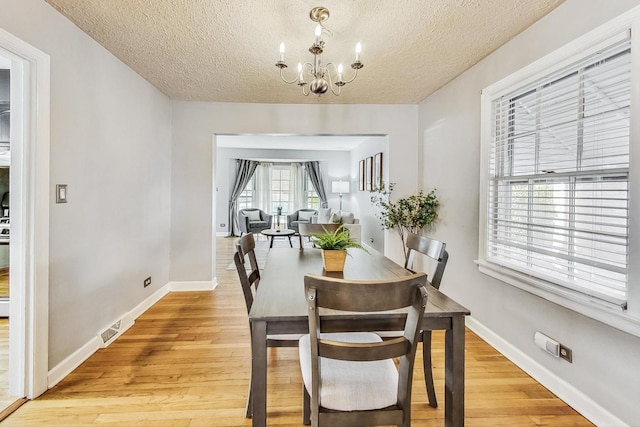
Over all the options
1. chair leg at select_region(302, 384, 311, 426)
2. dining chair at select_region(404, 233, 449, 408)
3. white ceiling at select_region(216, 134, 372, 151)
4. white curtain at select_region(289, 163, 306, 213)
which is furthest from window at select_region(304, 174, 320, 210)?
chair leg at select_region(302, 384, 311, 426)

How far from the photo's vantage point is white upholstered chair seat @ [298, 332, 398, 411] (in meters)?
1.11

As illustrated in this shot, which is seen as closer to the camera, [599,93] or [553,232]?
[599,93]

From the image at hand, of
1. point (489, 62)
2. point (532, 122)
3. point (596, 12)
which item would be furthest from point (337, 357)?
point (489, 62)

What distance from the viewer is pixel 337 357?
3.49 ft

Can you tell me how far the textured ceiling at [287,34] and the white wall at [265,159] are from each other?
5.60 metres

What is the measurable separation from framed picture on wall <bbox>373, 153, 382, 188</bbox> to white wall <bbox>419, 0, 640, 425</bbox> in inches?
72.4

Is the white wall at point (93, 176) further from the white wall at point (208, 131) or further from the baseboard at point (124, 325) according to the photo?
the white wall at point (208, 131)

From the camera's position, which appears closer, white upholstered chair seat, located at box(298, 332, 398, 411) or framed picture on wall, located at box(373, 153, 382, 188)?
white upholstered chair seat, located at box(298, 332, 398, 411)

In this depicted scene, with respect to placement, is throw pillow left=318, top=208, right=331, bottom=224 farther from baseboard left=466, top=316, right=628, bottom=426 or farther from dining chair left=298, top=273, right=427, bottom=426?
dining chair left=298, top=273, right=427, bottom=426

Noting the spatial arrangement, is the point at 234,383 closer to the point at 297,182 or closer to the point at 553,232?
the point at 553,232

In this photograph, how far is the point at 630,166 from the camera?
1446 millimetres

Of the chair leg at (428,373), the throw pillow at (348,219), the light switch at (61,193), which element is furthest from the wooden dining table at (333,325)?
the throw pillow at (348,219)

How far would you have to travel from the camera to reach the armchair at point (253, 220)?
310 inches

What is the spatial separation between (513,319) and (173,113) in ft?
13.2
